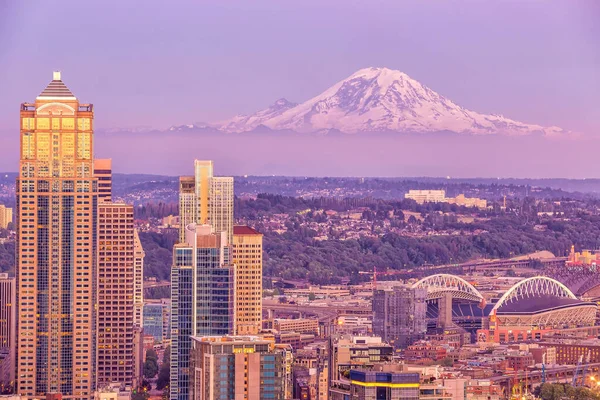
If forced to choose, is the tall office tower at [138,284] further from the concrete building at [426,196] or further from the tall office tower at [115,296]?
the concrete building at [426,196]

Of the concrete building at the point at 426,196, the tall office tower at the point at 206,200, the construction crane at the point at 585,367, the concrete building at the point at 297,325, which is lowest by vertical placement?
the construction crane at the point at 585,367

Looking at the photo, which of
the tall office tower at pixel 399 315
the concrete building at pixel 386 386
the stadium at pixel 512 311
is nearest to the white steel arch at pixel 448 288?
the stadium at pixel 512 311

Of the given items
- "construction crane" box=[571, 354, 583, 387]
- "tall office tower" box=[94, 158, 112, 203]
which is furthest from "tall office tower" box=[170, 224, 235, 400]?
"construction crane" box=[571, 354, 583, 387]

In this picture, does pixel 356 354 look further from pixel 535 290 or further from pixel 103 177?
pixel 535 290

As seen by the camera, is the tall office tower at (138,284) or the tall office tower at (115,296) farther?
the tall office tower at (138,284)

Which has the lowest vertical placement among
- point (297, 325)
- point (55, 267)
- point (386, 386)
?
point (297, 325)

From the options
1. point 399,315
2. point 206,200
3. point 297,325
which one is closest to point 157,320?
point 297,325
